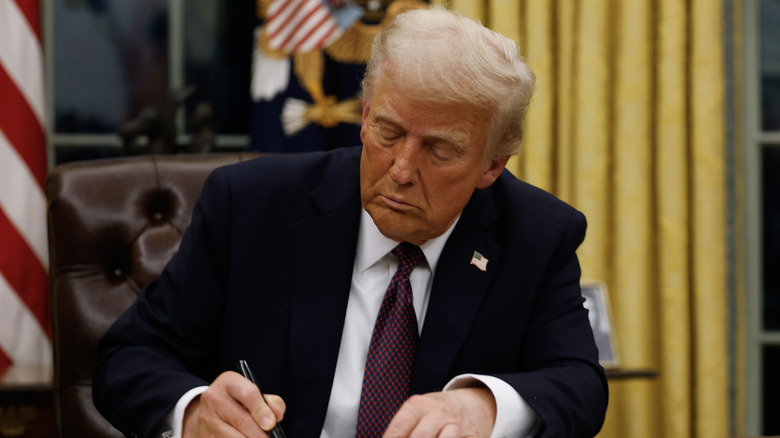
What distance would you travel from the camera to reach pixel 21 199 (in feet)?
9.55

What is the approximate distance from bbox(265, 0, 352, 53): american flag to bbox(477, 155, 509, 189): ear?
1513 millimetres

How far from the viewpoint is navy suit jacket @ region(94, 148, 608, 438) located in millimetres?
1529

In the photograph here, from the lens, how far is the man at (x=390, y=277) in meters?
1.42

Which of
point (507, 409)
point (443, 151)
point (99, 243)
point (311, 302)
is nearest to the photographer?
point (507, 409)

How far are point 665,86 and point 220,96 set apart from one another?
1.65 metres

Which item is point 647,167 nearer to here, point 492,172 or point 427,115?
point 492,172

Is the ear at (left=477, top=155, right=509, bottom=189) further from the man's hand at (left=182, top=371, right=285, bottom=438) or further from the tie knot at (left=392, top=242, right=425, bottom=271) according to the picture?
the man's hand at (left=182, top=371, right=285, bottom=438)

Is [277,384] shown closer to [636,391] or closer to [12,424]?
[12,424]

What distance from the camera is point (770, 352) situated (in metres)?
3.36

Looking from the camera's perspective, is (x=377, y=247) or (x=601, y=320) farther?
(x=601, y=320)

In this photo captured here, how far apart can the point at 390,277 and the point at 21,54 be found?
1954 millimetres

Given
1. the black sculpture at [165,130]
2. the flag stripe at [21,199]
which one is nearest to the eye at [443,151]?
the black sculpture at [165,130]

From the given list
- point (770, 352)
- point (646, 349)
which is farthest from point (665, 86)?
point (770, 352)

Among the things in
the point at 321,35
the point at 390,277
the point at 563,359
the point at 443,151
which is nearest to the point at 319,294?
the point at 390,277
